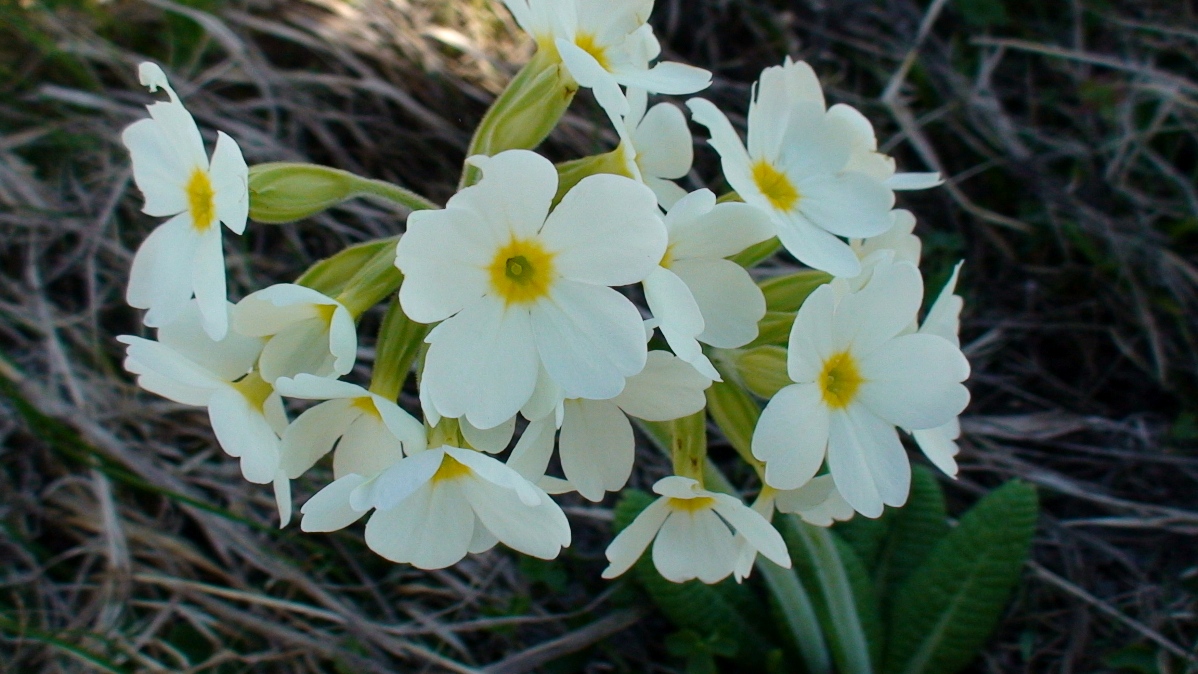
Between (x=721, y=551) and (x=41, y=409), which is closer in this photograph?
(x=721, y=551)

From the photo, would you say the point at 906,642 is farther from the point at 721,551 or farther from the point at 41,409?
the point at 41,409

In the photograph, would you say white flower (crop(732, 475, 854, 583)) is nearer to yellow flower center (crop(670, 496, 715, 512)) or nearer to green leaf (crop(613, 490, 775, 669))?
yellow flower center (crop(670, 496, 715, 512))

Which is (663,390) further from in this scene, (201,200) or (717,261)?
(201,200)

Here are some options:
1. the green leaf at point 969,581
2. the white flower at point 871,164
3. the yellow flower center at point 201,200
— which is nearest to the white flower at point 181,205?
the yellow flower center at point 201,200

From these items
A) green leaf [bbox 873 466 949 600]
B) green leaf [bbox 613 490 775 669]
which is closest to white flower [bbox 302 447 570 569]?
green leaf [bbox 613 490 775 669]

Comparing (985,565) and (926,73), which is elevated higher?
(926,73)

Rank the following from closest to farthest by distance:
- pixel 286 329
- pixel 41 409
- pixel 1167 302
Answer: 1. pixel 286 329
2. pixel 41 409
3. pixel 1167 302

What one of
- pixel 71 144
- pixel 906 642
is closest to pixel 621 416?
pixel 906 642
